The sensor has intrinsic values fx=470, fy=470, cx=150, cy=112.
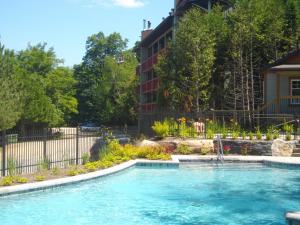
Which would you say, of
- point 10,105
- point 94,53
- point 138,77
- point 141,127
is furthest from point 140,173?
point 94,53

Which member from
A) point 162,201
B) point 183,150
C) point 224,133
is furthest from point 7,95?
point 162,201

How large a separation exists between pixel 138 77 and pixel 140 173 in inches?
1960

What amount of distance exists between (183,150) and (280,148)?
467 centimetres

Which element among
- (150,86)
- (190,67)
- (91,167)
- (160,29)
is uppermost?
(160,29)

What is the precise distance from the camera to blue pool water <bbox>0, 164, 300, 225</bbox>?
1131 centimetres

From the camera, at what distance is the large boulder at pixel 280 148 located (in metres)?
22.6

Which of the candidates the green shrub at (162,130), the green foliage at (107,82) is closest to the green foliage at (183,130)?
the green shrub at (162,130)

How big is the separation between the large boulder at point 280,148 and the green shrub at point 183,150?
13.1ft

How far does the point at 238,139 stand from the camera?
23.4 meters

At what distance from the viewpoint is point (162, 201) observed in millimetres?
13398

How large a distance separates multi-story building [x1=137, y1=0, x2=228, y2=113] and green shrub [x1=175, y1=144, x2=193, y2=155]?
17664 mm

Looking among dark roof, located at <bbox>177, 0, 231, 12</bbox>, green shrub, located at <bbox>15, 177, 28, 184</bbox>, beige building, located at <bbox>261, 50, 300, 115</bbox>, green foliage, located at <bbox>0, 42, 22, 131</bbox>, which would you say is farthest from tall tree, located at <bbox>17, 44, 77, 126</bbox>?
green shrub, located at <bbox>15, 177, 28, 184</bbox>

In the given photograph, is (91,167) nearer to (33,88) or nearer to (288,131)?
(288,131)

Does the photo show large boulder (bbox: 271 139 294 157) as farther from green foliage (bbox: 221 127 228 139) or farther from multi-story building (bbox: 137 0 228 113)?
multi-story building (bbox: 137 0 228 113)
